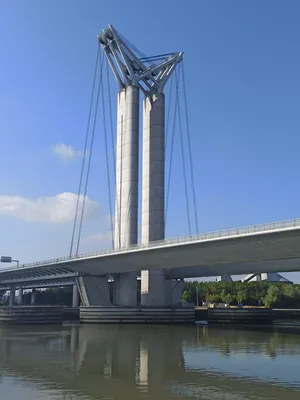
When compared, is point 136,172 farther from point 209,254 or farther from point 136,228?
point 209,254

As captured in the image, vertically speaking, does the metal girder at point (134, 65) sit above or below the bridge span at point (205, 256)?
above

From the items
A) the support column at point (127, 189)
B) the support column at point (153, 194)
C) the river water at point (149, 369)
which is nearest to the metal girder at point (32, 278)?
the support column at point (127, 189)

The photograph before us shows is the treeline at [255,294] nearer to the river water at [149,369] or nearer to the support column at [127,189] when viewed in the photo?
the support column at [127,189]

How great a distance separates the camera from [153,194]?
6619 cm

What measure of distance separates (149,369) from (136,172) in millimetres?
45929

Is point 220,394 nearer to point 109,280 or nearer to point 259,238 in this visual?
point 259,238

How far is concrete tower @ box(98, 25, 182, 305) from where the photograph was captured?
65.4 metres

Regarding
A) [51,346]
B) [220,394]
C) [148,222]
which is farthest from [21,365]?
[148,222]

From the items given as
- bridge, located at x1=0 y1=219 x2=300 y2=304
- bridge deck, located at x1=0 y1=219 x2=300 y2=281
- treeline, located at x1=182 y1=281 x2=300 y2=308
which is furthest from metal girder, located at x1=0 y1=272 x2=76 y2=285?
treeline, located at x1=182 y1=281 x2=300 y2=308

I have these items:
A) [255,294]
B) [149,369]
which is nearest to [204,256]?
[149,369]

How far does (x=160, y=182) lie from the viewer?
6644 centimetres

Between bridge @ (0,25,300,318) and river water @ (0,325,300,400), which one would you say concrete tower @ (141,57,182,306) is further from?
river water @ (0,325,300,400)

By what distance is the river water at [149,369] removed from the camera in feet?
59.4

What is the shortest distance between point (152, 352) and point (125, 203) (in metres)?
38.0
